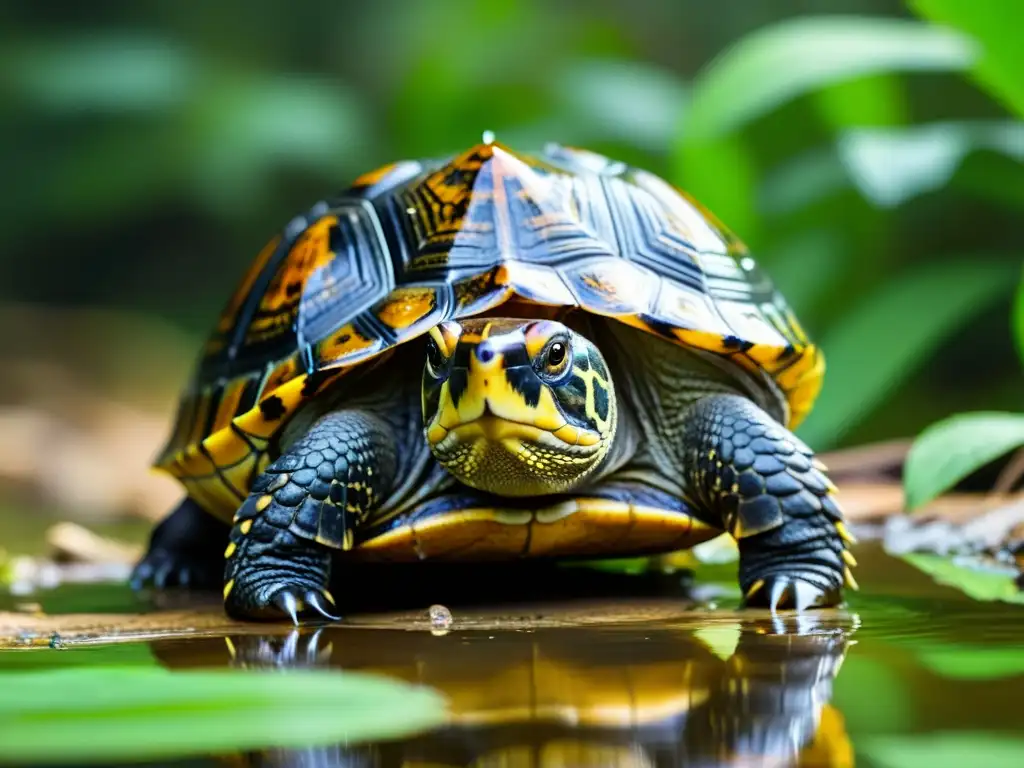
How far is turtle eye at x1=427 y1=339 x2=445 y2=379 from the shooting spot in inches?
95.7

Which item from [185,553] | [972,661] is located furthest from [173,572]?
[972,661]

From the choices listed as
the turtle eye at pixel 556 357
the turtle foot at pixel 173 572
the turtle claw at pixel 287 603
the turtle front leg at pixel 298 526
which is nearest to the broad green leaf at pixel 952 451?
the turtle eye at pixel 556 357

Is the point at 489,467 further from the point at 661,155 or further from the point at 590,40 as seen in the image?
the point at 590,40

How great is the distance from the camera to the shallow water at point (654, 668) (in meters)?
1.35

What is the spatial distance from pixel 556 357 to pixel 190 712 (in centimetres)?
111

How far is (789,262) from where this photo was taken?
5961 millimetres

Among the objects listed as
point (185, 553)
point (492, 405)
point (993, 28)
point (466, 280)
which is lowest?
point (492, 405)

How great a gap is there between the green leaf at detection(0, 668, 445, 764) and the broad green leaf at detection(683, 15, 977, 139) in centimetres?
411

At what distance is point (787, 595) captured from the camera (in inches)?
99.3

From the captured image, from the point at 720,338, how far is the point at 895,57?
3021 millimetres

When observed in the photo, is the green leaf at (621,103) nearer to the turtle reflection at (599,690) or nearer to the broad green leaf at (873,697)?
the turtle reflection at (599,690)

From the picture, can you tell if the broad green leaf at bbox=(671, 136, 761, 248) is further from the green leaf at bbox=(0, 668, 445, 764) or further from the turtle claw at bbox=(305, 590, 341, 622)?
the green leaf at bbox=(0, 668, 445, 764)

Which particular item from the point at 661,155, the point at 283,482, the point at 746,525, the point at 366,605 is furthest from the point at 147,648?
the point at 661,155

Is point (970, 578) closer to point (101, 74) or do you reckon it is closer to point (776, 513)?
point (776, 513)
